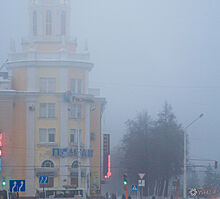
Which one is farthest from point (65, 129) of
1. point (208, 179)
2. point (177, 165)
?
point (208, 179)

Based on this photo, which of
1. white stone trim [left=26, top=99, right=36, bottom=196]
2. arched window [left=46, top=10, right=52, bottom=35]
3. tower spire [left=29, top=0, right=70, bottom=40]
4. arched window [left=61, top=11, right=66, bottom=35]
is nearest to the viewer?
white stone trim [left=26, top=99, right=36, bottom=196]

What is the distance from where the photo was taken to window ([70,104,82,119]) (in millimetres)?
66312

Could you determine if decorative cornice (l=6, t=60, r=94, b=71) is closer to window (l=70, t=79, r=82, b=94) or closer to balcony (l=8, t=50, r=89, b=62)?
balcony (l=8, t=50, r=89, b=62)

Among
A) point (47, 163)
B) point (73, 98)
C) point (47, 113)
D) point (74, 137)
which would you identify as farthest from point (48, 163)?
point (73, 98)

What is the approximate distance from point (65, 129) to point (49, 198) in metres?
15.2

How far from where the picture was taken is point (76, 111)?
66.6 m

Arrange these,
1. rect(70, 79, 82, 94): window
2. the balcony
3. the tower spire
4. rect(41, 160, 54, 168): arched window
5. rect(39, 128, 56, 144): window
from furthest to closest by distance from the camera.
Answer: the tower spire → rect(70, 79, 82, 94): window → the balcony → rect(39, 128, 56, 144): window → rect(41, 160, 54, 168): arched window

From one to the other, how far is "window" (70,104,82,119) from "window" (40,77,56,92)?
3127 millimetres

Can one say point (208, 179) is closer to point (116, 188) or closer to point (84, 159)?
point (116, 188)

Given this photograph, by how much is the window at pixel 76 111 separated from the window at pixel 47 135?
2.90 m

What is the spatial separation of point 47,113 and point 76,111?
351 cm

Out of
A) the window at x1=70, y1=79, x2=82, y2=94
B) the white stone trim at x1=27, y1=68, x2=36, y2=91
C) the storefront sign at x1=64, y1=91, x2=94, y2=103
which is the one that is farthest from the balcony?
the storefront sign at x1=64, y1=91, x2=94, y2=103

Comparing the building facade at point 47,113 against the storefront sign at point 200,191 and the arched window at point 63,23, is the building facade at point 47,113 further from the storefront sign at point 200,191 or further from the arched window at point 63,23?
the storefront sign at point 200,191

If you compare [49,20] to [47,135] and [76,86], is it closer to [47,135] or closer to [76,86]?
[76,86]
